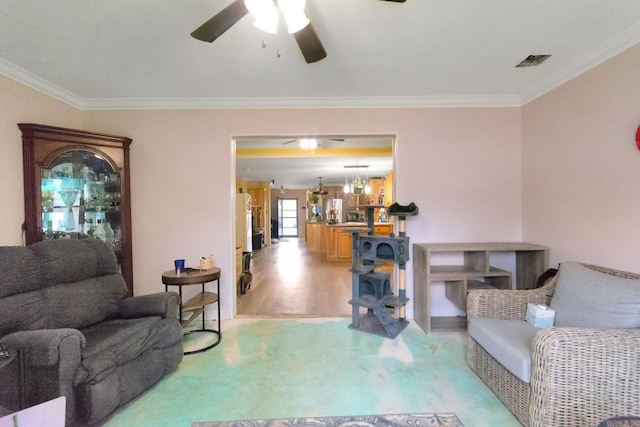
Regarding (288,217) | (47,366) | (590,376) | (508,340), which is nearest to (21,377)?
(47,366)

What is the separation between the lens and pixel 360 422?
69.9 inches

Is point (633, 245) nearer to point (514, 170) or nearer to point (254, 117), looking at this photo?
point (514, 170)

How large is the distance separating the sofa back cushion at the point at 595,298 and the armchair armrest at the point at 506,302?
11 cm

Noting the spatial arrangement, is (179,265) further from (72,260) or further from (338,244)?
(338,244)

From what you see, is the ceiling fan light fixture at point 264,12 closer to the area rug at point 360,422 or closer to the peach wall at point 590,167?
the area rug at point 360,422

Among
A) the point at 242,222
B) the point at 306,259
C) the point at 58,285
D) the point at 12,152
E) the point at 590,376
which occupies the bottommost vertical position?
the point at 306,259

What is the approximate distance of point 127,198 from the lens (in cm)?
329

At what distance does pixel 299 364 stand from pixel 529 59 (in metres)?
3.11

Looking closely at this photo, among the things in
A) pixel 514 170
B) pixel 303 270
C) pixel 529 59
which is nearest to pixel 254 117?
pixel 529 59

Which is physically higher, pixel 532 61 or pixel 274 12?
pixel 532 61

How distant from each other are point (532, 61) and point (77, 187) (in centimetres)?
433

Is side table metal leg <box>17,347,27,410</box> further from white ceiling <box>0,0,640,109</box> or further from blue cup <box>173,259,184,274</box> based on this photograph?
white ceiling <box>0,0,640,109</box>

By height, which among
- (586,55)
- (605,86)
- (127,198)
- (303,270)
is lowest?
(303,270)

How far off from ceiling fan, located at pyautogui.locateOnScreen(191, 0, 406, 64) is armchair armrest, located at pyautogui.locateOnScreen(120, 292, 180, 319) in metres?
1.88
